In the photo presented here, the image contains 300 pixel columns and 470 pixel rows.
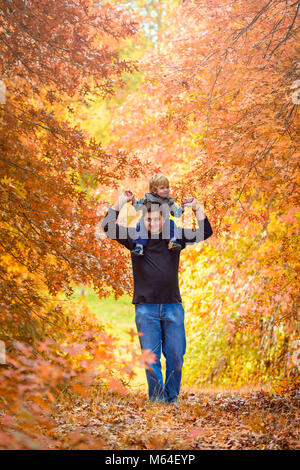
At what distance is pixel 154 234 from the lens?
4828mm

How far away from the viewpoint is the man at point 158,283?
474 cm

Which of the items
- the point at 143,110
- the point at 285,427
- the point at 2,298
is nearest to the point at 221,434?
the point at 285,427

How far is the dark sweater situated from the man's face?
0.06 metres

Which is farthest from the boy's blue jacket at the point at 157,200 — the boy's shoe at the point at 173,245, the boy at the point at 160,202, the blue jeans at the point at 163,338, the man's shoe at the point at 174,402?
the man's shoe at the point at 174,402

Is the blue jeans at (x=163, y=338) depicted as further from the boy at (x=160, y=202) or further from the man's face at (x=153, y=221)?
the man's face at (x=153, y=221)

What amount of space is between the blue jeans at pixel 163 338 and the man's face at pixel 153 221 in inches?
27.1

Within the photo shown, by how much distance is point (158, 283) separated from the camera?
473 cm

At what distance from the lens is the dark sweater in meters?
4.74

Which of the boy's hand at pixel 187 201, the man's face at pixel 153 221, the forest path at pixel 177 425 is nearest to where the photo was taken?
the forest path at pixel 177 425

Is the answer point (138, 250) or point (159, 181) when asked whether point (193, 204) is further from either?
point (138, 250)

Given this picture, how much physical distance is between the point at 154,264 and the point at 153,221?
40 cm

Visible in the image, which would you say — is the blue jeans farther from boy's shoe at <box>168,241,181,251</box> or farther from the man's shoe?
boy's shoe at <box>168,241,181,251</box>

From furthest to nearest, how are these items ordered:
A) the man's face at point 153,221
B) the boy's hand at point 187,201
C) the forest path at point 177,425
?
the man's face at point 153,221 → the boy's hand at point 187,201 → the forest path at point 177,425
